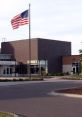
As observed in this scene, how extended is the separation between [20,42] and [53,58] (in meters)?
8.52

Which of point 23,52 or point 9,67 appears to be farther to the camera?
point 23,52

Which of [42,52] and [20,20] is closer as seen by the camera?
[20,20]

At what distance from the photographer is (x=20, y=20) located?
51875mm

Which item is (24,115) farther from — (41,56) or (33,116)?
(41,56)

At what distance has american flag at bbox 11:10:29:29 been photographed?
50.2 m

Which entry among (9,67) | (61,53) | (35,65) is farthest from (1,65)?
(61,53)

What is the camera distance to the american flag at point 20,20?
165 ft

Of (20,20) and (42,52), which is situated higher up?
(20,20)

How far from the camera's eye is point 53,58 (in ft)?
312

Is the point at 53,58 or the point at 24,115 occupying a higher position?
the point at 53,58

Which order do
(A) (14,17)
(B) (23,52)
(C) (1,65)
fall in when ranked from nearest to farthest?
(A) (14,17)
(C) (1,65)
(B) (23,52)

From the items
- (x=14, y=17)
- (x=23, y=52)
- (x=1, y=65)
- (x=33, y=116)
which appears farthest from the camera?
(x=23, y=52)

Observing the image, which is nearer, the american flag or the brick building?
the american flag

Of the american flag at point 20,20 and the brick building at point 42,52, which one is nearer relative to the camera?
the american flag at point 20,20
